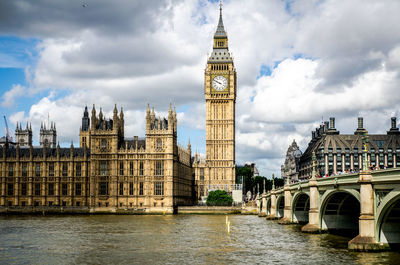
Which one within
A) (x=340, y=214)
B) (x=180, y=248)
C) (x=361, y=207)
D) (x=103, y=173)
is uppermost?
(x=103, y=173)

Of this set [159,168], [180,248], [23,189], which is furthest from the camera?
[23,189]

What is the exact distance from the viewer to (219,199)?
128 metres

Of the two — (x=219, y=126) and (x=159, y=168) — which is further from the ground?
(x=219, y=126)

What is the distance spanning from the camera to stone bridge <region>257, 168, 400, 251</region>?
122ft

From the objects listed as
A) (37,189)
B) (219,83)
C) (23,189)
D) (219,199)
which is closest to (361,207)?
(219,199)

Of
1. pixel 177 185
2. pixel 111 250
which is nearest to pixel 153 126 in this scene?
pixel 177 185

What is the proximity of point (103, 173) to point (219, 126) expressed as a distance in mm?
38661

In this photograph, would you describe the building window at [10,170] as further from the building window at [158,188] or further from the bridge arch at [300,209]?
the bridge arch at [300,209]

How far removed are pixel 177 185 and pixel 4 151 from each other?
43135 mm

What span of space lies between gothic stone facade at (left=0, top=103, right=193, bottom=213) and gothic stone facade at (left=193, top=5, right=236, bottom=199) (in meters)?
17.5

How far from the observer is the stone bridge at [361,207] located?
1468 inches

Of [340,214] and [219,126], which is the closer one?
[340,214]

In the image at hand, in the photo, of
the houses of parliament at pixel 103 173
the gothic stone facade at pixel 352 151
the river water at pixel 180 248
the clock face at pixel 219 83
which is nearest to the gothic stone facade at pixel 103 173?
the houses of parliament at pixel 103 173

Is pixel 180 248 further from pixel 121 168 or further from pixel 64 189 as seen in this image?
pixel 64 189
